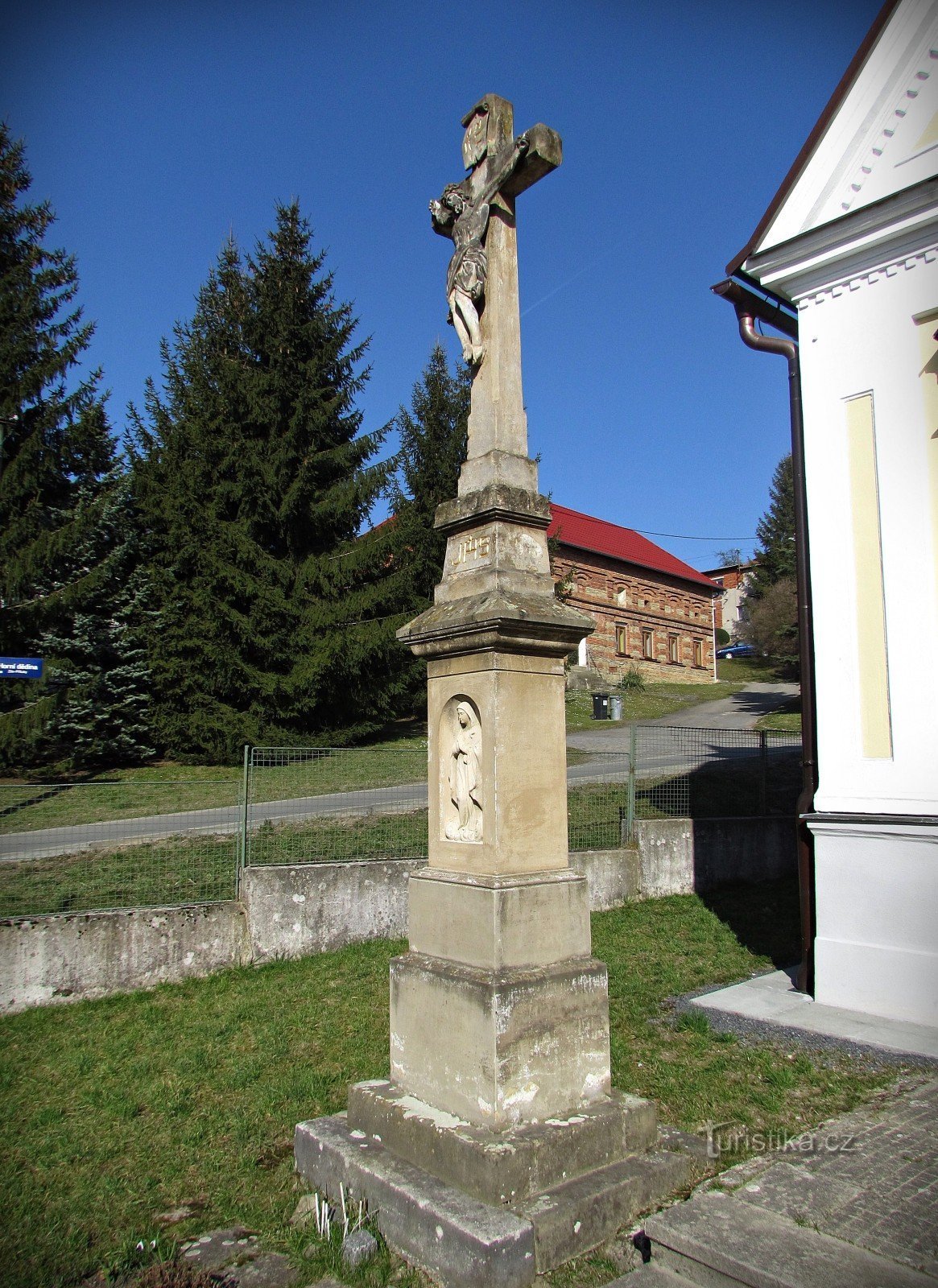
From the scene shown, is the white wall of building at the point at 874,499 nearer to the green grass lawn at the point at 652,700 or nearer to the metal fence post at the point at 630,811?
the metal fence post at the point at 630,811

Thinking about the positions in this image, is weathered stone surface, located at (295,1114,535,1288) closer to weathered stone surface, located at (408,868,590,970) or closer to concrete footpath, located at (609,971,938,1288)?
concrete footpath, located at (609,971,938,1288)

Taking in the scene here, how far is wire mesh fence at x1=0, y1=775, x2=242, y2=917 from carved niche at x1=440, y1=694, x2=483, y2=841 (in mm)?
4231

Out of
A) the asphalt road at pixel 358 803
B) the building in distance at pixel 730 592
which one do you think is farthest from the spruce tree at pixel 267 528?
the building in distance at pixel 730 592

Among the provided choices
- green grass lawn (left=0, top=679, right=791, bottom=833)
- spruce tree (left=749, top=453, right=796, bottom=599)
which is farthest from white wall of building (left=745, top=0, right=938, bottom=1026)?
spruce tree (left=749, top=453, right=796, bottom=599)

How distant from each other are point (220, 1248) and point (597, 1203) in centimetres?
146

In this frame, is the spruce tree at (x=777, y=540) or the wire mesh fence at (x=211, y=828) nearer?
the wire mesh fence at (x=211, y=828)

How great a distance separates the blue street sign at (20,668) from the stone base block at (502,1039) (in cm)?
808

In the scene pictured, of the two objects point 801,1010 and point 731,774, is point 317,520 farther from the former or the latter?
point 801,1010

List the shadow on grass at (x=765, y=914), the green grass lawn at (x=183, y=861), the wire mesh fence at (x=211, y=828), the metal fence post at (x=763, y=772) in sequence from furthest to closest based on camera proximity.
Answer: the metal fence post at (x=763, y=772) → the shadow on grass at (x=765, y=914) → the wire mesh fence at (x=211, y=828) → the green grass lawn at (x=183, y=861)

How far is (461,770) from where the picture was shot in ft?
13.1

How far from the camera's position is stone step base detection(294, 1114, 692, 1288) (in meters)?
3.01

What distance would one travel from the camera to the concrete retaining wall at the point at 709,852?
10.4m

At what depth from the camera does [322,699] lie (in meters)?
19.4

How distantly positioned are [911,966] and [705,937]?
266cm
